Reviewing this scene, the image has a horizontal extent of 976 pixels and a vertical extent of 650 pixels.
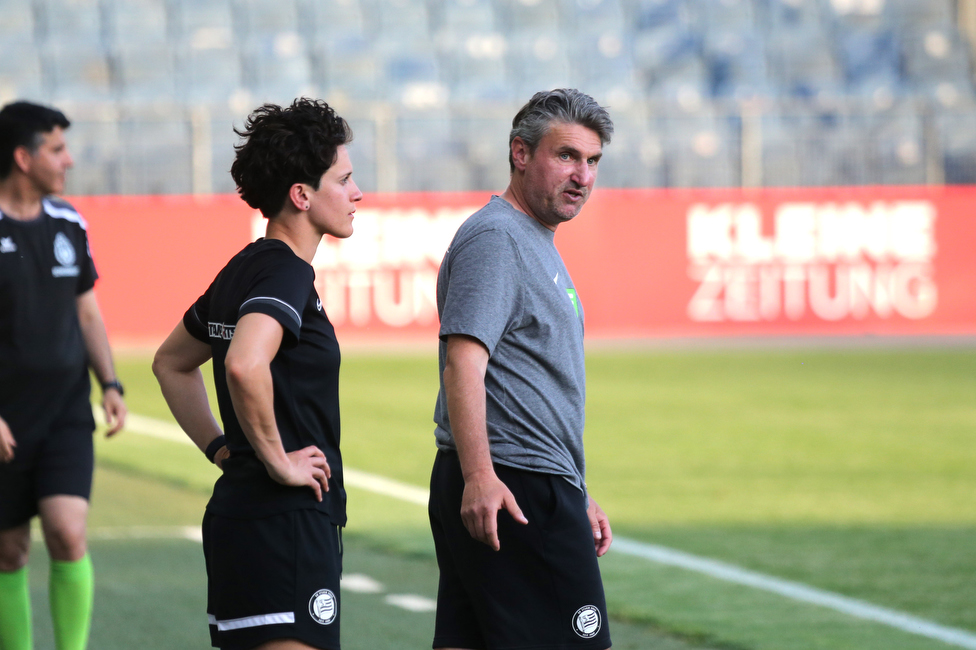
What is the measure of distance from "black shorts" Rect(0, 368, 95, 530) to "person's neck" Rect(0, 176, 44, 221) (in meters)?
0.59

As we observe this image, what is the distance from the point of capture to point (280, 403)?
2.82 metres

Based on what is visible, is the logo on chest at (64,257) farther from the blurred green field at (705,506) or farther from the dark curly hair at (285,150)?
the dark curly hair at (285,150)

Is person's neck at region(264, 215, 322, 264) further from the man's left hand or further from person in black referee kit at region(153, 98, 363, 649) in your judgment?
the man's left hand

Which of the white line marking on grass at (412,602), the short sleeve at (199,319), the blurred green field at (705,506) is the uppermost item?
the short sleeve at (199,319)

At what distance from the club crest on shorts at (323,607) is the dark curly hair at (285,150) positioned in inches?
33.5

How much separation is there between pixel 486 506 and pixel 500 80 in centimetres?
2061

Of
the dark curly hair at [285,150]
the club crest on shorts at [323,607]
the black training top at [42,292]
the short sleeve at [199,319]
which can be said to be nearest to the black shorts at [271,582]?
the club crest on shorts at [323,607]

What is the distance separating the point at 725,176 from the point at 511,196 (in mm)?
17928

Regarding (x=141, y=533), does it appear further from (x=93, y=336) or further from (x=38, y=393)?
(x=38, y=393)

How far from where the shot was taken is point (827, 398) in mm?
13461

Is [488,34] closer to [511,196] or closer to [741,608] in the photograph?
[741,608]

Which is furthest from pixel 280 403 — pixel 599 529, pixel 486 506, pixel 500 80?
pixel 500 80

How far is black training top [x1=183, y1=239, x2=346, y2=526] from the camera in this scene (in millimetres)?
2764

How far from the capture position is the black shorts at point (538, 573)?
3.08 meters
